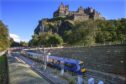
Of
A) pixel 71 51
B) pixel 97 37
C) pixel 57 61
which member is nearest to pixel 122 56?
pixel 57 61

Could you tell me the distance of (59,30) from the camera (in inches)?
5256

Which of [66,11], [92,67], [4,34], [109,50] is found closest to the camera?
[109,50]

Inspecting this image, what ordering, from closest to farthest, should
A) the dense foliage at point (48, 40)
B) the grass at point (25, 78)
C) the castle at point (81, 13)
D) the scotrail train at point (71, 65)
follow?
the grass at point (25, 78), the scotrail train at point (71, 65), the dense foliage at point (48, 40), the castle at point (81, 13)

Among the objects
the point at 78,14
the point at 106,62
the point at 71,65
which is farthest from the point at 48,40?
the point at 106,62

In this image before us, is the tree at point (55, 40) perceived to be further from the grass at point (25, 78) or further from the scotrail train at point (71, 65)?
the grass at point (25, 78)

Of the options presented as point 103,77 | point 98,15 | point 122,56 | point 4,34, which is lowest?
point 103,77

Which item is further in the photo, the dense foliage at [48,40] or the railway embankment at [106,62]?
the dense foliage at [48,40]

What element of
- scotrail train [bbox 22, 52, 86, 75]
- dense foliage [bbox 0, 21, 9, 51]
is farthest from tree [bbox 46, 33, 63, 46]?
scotrail train [bbox 22, 52, 86, 75]

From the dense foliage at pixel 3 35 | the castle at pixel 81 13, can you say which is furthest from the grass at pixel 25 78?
the castle at pixel 81 13

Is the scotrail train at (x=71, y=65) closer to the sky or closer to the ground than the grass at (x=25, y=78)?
closer to the sky

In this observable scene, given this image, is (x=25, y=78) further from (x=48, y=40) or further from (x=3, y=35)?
(x=48, y=40)

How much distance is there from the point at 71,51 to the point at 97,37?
56.2ft

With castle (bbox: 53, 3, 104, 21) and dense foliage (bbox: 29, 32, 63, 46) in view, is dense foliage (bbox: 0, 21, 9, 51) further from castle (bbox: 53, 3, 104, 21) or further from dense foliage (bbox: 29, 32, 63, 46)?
castle (bbox: 53, 3, 104, 21)

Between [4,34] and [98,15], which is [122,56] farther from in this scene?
[98,15]
